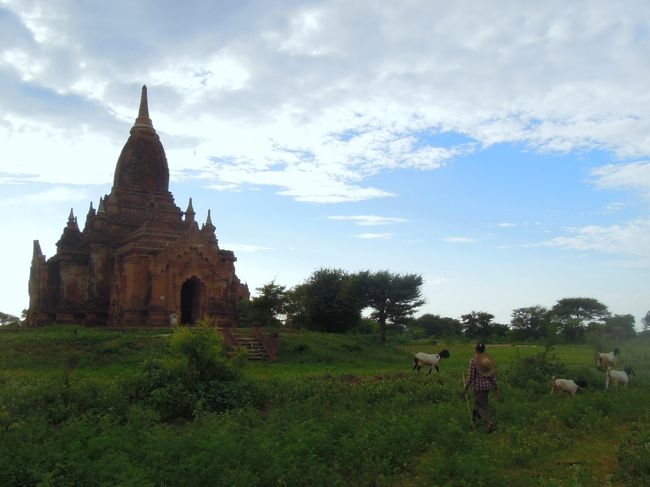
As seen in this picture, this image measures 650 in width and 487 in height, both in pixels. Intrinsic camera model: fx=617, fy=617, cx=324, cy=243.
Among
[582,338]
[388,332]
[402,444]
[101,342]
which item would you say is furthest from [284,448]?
[388,332]

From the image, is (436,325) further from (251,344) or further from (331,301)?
(251,344)

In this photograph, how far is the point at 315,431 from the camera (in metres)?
9.83

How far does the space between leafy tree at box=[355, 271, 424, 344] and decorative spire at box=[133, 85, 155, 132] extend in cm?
1778

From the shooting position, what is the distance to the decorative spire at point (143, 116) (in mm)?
38719

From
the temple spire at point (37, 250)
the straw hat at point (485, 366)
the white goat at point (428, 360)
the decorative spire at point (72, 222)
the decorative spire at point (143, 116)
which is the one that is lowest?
the white goat at point (428, 360)

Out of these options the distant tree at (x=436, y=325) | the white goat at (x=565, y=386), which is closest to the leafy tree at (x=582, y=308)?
the distant tree at (x=436, y=325)

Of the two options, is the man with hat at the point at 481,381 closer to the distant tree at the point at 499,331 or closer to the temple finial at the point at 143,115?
the temple finial at the point at 143,115

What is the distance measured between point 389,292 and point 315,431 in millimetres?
34818

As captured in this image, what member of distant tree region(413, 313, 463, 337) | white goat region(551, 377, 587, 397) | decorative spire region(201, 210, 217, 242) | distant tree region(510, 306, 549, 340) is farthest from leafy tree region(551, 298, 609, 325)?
white goat region(551, 377, 587, 397)

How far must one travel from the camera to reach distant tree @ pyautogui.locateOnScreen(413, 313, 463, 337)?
6923 centimetres

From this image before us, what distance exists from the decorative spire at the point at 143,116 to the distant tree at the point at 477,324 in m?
36.7

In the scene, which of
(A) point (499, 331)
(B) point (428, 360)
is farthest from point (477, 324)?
(B) point (428, 360)

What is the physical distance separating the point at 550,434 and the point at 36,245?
34.2 m

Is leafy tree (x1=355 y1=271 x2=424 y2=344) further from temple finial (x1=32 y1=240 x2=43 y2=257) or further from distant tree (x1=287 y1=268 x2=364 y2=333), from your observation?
temple finial (x1=32 y1=240 x2=43 y2=257)
